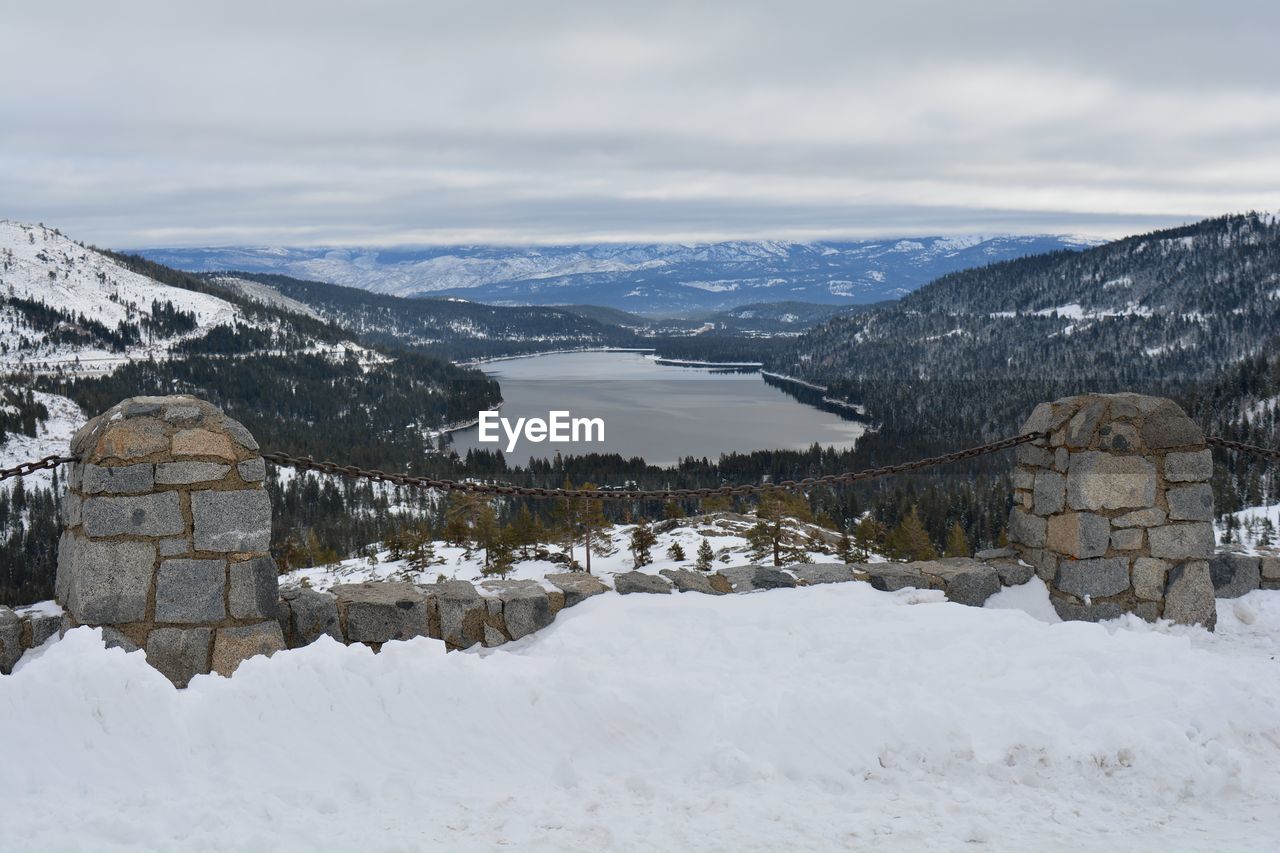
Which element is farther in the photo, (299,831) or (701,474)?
(701,474)

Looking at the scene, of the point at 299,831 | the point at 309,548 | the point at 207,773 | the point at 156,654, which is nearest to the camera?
the point at 299,831

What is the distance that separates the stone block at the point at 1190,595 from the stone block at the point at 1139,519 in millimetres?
555

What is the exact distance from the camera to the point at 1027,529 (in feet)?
32.9

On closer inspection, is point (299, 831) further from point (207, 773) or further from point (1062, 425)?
point (1062, 425)

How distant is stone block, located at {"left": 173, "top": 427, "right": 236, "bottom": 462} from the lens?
739 cm

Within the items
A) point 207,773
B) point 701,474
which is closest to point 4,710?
point 207,773

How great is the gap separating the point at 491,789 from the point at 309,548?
9015 cm

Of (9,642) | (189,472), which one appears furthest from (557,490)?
(9,642)

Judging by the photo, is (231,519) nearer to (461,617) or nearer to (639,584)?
(461,617)

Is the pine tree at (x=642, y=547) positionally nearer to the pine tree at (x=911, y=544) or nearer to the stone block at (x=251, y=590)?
the pine tree at (x=911, y=544)

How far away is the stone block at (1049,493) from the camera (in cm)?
945

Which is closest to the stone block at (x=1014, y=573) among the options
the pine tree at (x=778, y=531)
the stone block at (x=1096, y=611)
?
the stone block at (x=1096, y=611)

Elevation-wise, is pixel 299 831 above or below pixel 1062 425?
below

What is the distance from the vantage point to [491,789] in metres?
5.62
